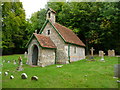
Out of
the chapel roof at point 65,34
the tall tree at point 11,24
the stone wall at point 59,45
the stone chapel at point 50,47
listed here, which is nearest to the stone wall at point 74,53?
the stone chapel at point 50,47

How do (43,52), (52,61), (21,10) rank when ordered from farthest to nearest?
1. (21,10)
2. (52,61)
3. (43,52)

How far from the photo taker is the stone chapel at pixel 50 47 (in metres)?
14.5

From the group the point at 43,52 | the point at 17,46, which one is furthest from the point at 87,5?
the point at 17,46

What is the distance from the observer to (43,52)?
14.3 meters

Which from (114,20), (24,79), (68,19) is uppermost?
(68,19)

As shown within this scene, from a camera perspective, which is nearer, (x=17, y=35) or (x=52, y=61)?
(x=52, y=61)

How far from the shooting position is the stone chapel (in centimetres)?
1446

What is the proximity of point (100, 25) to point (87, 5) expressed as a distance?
6.43 metres

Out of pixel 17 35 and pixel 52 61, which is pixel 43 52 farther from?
pixel 17 35

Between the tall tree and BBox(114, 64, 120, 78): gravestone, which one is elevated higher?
Answer: the tall tree

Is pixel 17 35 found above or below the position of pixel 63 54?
above

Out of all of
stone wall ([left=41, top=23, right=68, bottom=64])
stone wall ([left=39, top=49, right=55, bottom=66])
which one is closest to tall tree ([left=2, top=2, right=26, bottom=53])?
stone wall ([left=41, top=23, right=68, bottom=64])

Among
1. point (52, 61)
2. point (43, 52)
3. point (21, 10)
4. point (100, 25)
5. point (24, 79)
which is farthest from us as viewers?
point (21, 10)

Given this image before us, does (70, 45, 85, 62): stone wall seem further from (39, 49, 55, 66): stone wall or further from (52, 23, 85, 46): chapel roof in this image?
(39, 49, 55, 66): stone wall
